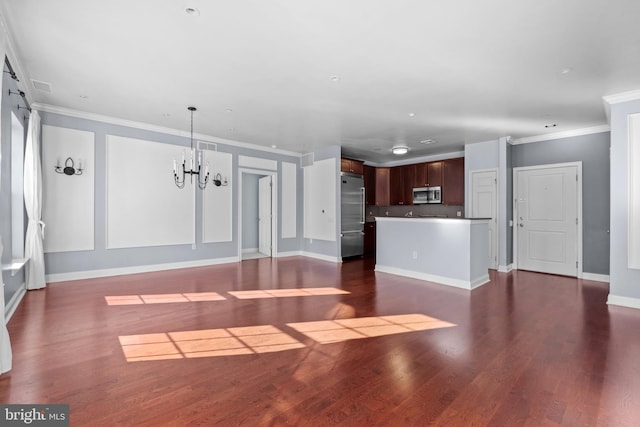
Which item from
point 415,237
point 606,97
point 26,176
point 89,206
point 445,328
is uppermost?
point 606,97

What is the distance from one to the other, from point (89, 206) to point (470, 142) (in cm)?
753

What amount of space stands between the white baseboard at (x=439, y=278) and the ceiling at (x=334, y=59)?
2668 millimetres

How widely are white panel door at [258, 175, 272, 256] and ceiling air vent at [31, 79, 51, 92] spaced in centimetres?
458

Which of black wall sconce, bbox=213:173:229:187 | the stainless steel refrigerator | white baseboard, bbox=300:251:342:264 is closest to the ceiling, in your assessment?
black wall sconce, bbox=213:173:229:187

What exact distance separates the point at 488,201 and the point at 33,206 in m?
8.01

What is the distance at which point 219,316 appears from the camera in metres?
3.54

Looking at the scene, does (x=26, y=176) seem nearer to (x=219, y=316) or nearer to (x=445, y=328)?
(x=219, y=316)

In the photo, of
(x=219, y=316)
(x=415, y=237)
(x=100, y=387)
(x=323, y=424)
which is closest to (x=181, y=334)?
(x=219, y=316)

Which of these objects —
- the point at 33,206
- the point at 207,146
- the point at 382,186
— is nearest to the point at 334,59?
the point at 207,146

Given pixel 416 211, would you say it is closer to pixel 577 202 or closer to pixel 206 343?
pixel 577 202

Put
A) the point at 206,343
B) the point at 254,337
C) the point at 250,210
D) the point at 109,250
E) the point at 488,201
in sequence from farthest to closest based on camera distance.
Result: the point at 250,210, the point at 488,201, the point at 109,250, the point at 254,337, the point at 206,343

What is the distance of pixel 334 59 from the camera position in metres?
3.22

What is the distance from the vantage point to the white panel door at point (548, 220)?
5.84 m

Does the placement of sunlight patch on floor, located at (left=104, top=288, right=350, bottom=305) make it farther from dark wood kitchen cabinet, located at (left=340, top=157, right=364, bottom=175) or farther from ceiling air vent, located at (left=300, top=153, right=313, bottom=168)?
ceiling air vent, located at (left=300, top=153, right=313, bottom=168)
